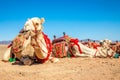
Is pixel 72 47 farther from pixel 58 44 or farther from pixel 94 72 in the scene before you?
pixel 94 72

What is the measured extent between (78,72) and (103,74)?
76 cm

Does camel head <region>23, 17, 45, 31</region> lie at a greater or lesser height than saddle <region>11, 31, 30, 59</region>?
greater

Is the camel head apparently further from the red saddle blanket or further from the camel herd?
the red saddle blanket

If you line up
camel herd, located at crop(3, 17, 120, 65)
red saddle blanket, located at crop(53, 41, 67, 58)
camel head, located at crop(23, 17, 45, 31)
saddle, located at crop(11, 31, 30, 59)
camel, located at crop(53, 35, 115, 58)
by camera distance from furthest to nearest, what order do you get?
red saddle blanket, located at crop(53, 41, 67, 58)
camel, located at crop(53, 35, 115, 58)
saddle, located at crop(11, 31, 30, 59)
camel herd, located at crop(3, 17, 120, 65)
camel head, located at crop(23, 17, 45, 31)

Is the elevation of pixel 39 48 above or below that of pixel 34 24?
below

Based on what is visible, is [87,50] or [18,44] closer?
[18,44]

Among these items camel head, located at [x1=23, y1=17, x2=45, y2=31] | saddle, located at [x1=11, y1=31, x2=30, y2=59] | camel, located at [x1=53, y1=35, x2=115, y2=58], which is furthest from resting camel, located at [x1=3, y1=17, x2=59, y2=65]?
camel, located at [x1=53, y1=35, x2=115, y2=58]

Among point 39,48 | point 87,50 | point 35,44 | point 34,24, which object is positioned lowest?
point 87,50

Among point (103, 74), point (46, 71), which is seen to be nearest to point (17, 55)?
point (46, 71)

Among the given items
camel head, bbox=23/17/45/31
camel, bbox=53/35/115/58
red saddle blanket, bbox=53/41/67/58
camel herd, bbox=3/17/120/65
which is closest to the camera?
camel head, bbox=23/17/45/31

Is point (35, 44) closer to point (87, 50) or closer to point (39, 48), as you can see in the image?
point (39, 48)

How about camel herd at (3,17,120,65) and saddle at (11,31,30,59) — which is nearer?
camel herd at (3,17,120,65)

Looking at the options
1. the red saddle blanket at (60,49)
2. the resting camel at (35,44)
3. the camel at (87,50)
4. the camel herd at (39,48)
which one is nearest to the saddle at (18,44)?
the camel herd at (39,48)

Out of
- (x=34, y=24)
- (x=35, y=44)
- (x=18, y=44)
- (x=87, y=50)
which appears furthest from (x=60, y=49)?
(x=34, y=24)
